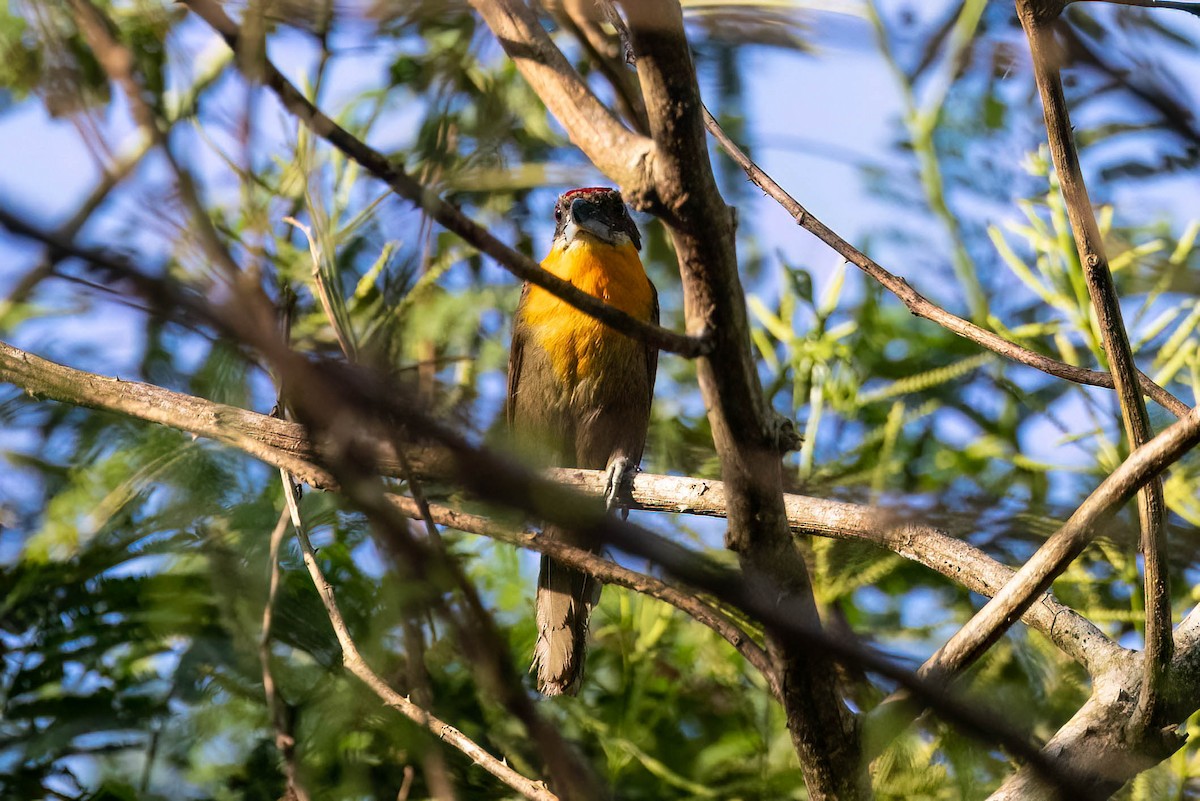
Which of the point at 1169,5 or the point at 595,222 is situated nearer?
the point at 1169,5

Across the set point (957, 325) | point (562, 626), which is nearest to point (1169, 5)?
point (957, 325)

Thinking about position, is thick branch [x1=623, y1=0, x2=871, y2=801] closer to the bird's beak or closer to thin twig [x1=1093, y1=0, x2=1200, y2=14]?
thin twig [x1=1093, y1=0, x2=1200, y2=14]

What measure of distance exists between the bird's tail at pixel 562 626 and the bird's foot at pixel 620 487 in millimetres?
286

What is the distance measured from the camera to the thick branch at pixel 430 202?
117cm

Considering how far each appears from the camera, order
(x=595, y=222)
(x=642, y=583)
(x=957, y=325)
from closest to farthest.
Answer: (x=642, y=583), (x=957, y=325), (x=595, y=222)

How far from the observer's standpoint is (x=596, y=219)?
5.11 metres

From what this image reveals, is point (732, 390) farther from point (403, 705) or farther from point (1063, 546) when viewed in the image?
point (403, 705)

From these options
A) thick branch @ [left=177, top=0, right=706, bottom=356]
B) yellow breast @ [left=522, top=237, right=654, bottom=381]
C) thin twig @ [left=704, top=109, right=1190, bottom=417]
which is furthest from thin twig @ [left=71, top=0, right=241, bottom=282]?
yellow breast @ [left=522, top=237, right=654, bottom=381]

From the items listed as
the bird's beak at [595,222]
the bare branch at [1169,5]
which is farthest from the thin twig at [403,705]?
the bird's beak at [595,222]

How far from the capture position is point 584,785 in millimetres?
1068

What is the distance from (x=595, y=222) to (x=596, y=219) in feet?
0.07

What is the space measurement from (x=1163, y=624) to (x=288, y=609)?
Result: 205cm

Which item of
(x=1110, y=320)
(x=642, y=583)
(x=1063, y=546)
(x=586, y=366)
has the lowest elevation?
(x=642, y=583)

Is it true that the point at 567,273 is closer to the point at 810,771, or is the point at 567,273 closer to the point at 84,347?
the point at 84,347
